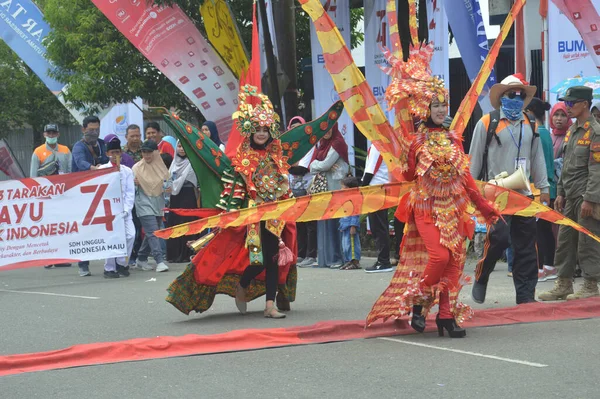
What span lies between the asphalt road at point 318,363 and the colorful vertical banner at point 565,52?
15.2ft

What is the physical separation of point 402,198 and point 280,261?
1721 mm

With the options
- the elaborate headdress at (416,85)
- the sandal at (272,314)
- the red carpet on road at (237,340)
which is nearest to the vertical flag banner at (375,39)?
the sandal at (272,314)

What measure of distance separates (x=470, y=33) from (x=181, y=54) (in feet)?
16.4

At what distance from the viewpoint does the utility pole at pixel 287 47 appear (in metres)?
17.9

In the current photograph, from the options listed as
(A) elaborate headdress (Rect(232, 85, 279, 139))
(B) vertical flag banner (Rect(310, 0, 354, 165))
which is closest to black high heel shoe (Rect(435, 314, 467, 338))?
(A) elaborate headdress (Rect(232, 85, 279, 139))

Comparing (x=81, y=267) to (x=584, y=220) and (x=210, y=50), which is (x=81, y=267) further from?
(x=584, y=220)

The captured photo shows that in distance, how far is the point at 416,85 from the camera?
7.28 meters

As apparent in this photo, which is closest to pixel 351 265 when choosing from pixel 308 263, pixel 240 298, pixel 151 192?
pixel 308 263

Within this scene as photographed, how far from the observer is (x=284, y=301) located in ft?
30.9

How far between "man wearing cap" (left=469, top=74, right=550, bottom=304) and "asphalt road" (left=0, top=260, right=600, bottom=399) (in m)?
0.57

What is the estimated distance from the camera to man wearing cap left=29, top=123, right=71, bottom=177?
49.3 feet

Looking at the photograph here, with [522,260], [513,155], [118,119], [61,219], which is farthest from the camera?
[118,119]

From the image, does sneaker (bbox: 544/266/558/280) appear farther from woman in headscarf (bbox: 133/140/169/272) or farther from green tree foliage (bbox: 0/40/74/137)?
green tree foliage (bbox: 0/40/74/137)

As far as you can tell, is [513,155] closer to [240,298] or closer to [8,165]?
[240,298]
